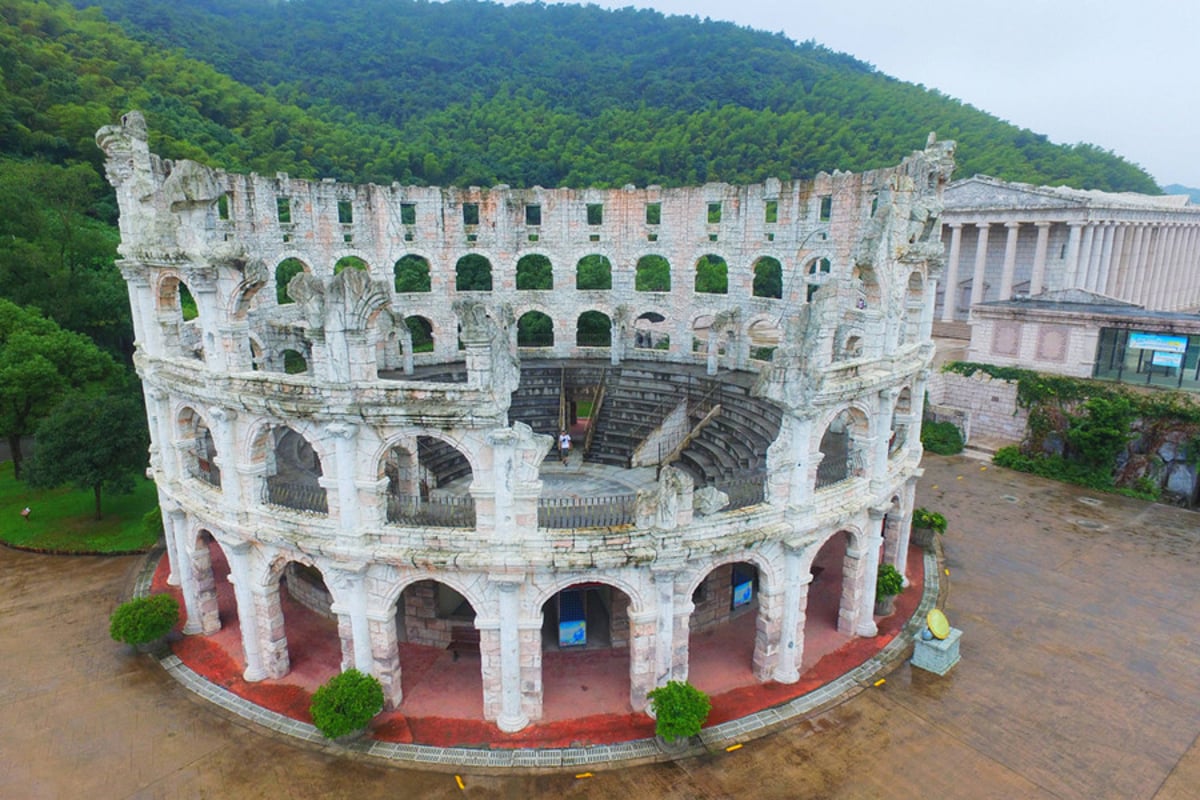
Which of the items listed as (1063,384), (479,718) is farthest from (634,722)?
(1063,384)

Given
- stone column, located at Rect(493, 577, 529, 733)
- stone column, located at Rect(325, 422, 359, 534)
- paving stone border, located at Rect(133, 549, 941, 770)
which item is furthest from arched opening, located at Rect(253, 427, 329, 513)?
paving stone border, located at Rect(133, 549, 941, 770)

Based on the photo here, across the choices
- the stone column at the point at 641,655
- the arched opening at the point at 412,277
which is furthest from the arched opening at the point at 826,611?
the arched opening at the point at 412,277

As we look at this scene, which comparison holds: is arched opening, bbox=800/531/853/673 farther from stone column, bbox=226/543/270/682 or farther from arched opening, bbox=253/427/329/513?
stone column, bbox=226/543/270/682

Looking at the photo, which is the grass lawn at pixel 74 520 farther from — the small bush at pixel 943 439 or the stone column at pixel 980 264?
the stone column at pixel 980 264

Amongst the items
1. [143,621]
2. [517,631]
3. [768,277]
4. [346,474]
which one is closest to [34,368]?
[143,621]

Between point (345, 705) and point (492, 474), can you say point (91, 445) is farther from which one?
point (492, 474)

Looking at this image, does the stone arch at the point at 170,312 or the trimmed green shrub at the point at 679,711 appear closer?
the trimmed green shrub at the point at 679,711

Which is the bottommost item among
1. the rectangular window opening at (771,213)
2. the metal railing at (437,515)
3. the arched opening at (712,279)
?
the metal railing at (437,515)
